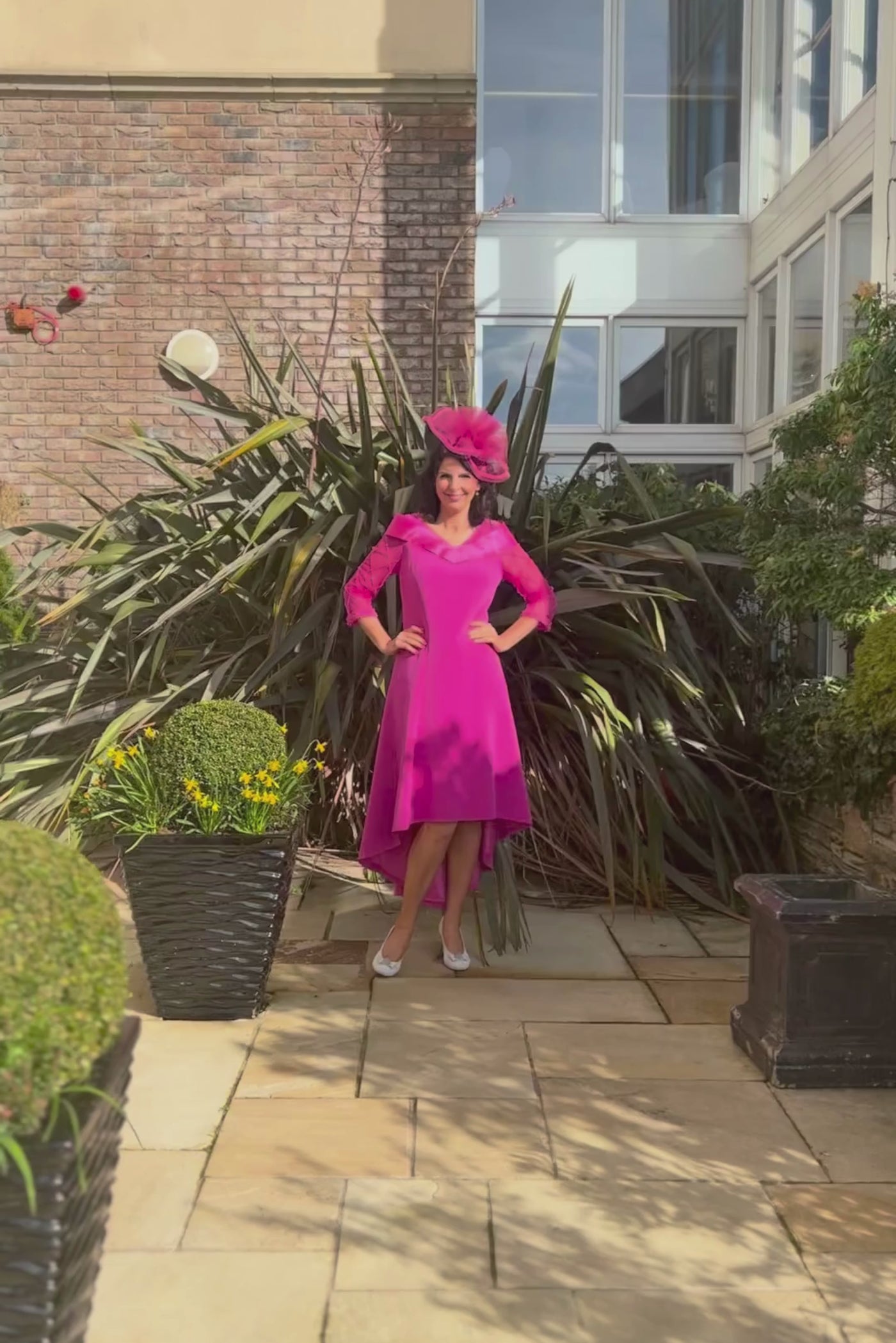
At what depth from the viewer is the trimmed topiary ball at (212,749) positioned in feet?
10.8

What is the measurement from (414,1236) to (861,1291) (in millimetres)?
729

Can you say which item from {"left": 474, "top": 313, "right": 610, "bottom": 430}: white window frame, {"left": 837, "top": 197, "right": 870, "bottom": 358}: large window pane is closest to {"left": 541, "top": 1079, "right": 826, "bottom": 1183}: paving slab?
{"left": 837, "top": 197, "right": 870, "bottom": 358}: large window pane

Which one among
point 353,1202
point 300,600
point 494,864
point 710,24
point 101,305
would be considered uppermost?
point 710,24

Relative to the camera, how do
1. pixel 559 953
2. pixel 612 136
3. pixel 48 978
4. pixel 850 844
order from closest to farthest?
pixel 48 978 < pixel 559 953 < pixel 850 844 < pixel 612 136

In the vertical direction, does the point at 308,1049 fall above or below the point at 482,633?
below

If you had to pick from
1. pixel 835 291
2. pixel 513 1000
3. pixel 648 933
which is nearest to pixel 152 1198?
pixel 513 1000

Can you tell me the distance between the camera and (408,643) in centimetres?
359

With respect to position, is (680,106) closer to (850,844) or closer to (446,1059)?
(850,844)

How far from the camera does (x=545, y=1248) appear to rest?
210 centimetres

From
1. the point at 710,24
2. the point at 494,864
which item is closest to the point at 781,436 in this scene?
the point at 494,864

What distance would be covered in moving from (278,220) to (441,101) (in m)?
1.23

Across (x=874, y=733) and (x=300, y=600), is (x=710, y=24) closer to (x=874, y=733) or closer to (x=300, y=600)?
(x=300, y=600)

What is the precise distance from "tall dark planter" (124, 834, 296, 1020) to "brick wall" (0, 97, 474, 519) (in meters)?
4.88

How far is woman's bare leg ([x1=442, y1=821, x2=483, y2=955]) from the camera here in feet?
12.1
